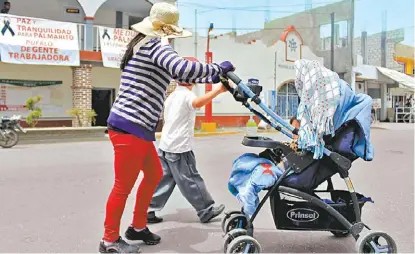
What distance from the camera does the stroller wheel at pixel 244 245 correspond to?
297 centimetres

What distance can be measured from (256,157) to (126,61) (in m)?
1.20

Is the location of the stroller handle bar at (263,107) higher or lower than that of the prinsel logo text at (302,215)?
higher

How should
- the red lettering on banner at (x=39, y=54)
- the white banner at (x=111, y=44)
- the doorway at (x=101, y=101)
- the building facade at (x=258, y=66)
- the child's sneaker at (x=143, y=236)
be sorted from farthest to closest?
the building facade at (x=258, y=66) → the doorway at (x=101, y=101) → the white banner at (x=111, y=44) → the red lettering on banner at (x=39, y=54) → the child's sneaker at (x=143, y=236)

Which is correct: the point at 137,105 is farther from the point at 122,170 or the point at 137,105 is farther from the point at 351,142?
the point at 351,142

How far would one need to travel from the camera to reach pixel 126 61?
10.5 ft

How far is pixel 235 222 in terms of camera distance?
340cm

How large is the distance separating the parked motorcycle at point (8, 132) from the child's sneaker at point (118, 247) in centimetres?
966

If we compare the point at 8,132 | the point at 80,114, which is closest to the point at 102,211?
the point at 8,132

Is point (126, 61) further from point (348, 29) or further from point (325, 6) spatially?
point (325, 6)

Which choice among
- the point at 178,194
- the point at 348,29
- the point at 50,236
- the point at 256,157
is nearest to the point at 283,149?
the point at 256,157

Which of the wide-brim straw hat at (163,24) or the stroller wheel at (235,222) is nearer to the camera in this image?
the wide-brim straw hat at (163,24)

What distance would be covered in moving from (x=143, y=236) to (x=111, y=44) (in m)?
13.4

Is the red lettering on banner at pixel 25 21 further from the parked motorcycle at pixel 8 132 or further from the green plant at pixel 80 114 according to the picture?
the parked motorcycle at pixel 8 132

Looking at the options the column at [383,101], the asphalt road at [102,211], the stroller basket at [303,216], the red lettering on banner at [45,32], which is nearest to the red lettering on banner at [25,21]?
the red lettering on banner at [45,32]
